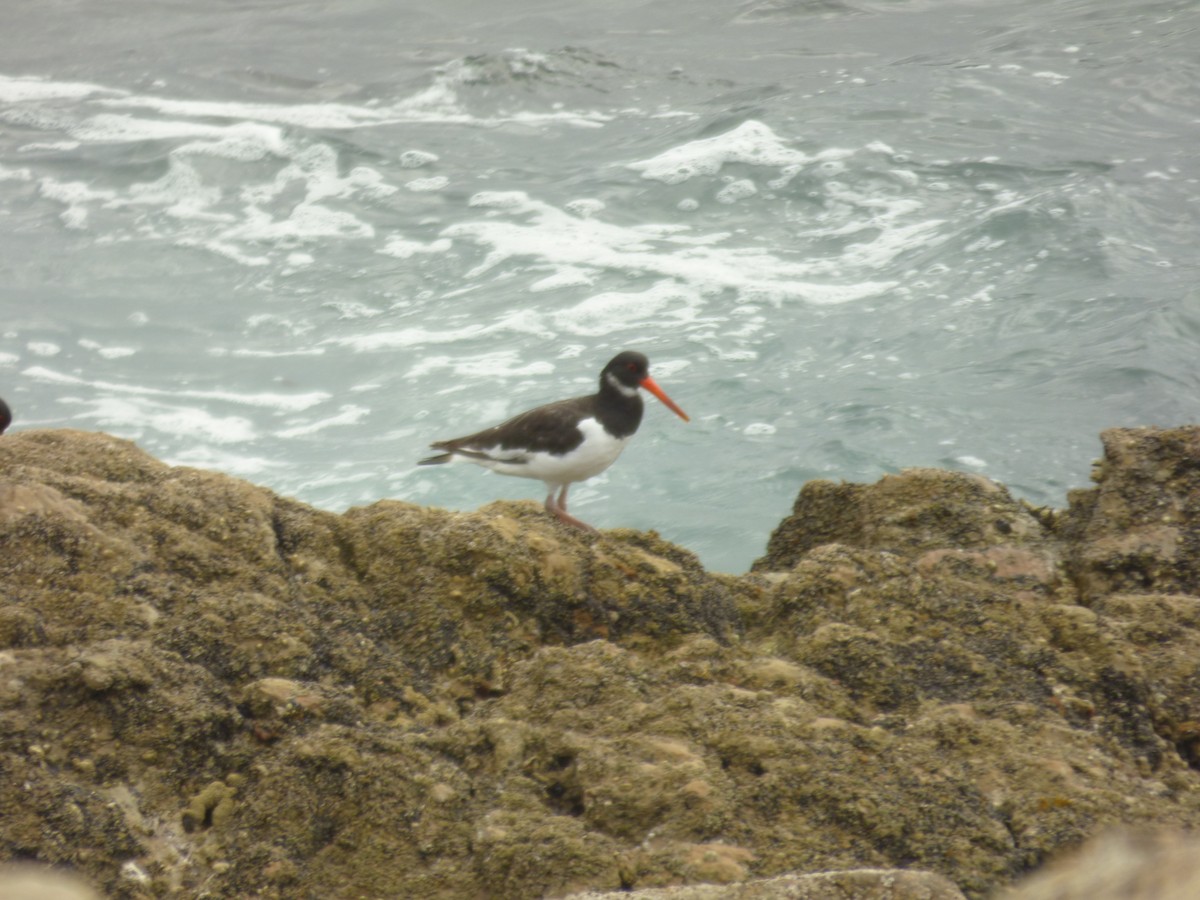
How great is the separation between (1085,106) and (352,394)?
9.87m

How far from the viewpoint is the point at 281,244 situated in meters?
13.3

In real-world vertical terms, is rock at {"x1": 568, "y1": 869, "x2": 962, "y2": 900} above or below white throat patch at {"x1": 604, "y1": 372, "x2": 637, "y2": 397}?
above

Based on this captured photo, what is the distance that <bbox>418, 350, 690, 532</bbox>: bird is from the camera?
19.9ft

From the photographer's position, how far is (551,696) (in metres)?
3.23

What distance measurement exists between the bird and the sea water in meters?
2.79

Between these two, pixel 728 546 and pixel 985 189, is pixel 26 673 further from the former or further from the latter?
pixel 985 189

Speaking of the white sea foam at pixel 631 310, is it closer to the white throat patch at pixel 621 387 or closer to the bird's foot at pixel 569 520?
the white throat patch at pixel 621 387

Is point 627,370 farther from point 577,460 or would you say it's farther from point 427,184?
point 427,184

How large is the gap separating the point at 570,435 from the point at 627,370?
22.9 inches

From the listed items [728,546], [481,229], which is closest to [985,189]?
[481,229]

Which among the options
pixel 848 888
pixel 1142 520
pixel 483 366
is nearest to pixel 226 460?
pixel 483 366

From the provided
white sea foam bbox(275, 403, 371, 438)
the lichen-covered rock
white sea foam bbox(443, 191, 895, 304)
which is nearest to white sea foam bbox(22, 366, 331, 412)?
white sea foam bbox(275, 403, 371, 438)

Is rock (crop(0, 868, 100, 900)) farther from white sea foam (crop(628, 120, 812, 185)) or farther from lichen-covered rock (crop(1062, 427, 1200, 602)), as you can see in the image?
white sea foam (crop(628, 120, 812, 185))

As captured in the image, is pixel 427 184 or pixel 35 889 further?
pixel 427 184
